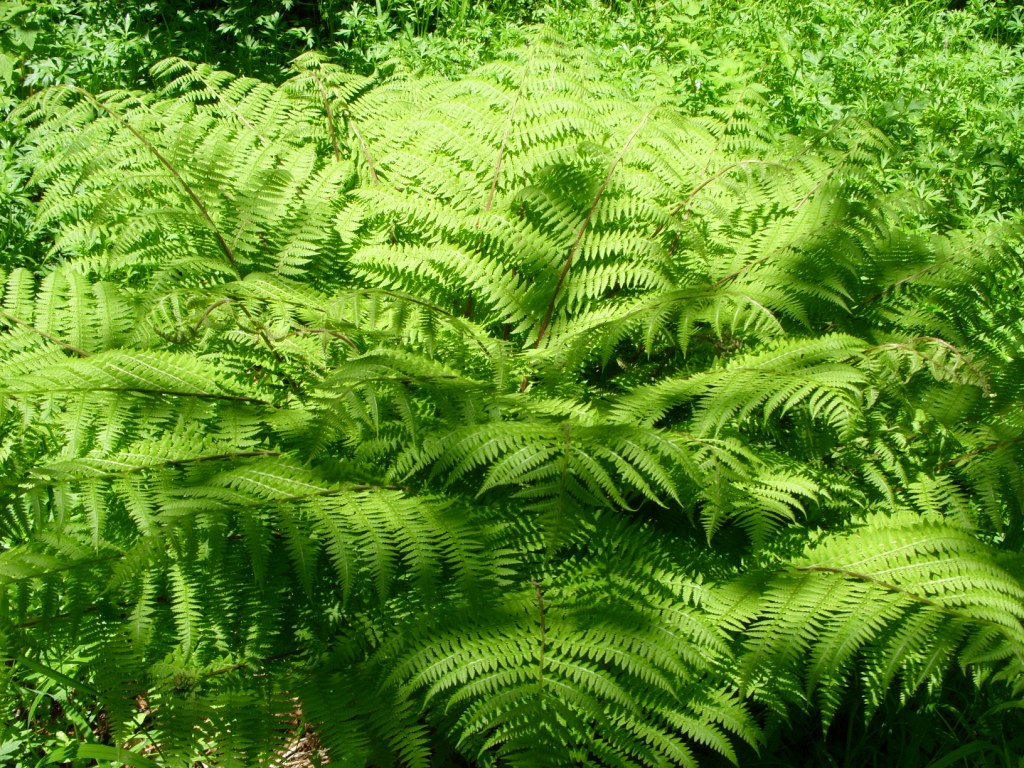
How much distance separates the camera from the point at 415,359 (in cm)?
200

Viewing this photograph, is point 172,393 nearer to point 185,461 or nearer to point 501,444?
point 185,461

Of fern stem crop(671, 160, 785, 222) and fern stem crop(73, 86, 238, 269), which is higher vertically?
fern stem crop(671, 160, 785, 222)

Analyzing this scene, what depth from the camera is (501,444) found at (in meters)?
1.69

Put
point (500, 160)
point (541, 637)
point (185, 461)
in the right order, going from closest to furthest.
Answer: point (541, 637) < point (185, 461) < point (500, 160)

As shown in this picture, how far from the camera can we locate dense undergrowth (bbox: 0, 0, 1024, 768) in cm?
163

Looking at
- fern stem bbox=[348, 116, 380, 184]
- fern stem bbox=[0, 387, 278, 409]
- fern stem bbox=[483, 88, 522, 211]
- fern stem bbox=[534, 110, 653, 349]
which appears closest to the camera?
fern stem bbox=[0, 387, 278, 409]

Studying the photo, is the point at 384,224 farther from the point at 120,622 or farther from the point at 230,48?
the point at 230,48

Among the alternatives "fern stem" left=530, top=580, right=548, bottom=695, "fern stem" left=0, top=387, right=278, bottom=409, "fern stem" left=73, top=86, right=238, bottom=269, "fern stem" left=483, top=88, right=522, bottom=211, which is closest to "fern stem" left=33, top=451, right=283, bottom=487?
"fern stem" left=0, top=387, right=278, bottom=409

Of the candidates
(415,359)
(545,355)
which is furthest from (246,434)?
(545,355)

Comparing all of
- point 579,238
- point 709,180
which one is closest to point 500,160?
point 579,238

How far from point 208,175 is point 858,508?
1947 mm

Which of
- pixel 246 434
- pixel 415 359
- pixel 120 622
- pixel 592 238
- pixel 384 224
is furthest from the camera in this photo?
pixel 384 224

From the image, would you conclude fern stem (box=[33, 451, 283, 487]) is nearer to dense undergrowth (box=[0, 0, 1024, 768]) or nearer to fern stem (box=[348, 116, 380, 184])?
dense undergrowth (box=[0, 0, 1024, 768])

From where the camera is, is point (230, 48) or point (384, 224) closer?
point (384, 224)
